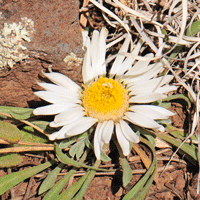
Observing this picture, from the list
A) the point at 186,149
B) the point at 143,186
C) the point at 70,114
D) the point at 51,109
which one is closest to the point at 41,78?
the point at 51,109

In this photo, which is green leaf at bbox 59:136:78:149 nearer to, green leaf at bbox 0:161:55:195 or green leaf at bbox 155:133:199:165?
green leaf at bbox 0:161:55:195

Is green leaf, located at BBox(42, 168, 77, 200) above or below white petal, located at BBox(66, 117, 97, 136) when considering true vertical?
below

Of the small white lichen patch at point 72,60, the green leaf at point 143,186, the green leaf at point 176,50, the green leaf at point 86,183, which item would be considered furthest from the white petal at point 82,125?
the green leaf at point 176,50

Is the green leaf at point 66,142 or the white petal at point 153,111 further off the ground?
the white petal at point 153,111

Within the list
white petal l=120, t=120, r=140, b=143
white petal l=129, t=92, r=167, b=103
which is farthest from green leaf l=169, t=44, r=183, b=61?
white petal l=120, t=120, r=140, b=143

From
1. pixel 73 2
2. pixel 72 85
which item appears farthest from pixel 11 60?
pixel 73 2

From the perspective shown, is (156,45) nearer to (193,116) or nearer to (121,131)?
(193,116)

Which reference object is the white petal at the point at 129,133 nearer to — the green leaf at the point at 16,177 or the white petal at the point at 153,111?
the white petal at the point at 153,111
